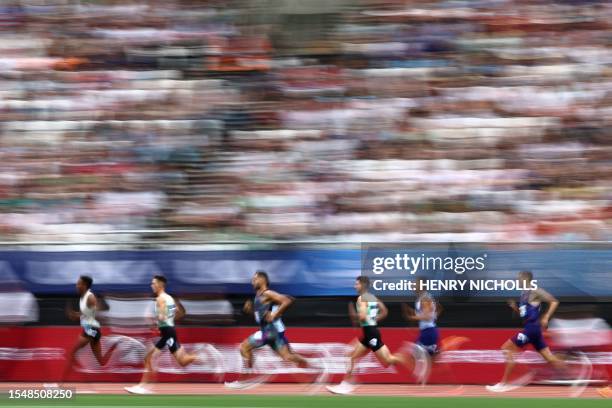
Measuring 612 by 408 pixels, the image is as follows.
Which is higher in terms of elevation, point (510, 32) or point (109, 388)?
point (510, 32)

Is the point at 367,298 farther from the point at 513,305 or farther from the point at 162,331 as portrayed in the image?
the point at 162,331

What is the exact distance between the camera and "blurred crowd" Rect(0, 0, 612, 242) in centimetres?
1538

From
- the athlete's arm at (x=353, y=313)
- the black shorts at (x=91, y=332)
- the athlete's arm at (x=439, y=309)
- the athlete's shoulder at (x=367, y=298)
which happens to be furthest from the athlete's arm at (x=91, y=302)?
the athlete's arm at (x=439, y=309)

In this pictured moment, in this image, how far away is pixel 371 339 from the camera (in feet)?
46.3

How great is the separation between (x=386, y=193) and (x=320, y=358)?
8.53 ft

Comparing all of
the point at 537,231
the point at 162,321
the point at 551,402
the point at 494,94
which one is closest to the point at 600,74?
the point at 494,94

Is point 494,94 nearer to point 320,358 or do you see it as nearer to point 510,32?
point 510,32

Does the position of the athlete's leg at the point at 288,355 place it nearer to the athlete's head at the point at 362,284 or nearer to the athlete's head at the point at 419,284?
the athlete's head at the point at 362,284

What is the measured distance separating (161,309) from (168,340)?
42 cm

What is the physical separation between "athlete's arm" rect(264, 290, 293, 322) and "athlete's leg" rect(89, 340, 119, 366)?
2.46 m

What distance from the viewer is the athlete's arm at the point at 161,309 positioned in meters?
14.1

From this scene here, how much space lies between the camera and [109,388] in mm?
14641

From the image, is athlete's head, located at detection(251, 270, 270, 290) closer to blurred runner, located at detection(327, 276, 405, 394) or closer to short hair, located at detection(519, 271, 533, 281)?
blurred runner, located at detection(327, 276, 405, 394)

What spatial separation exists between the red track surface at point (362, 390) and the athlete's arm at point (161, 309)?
100cm
